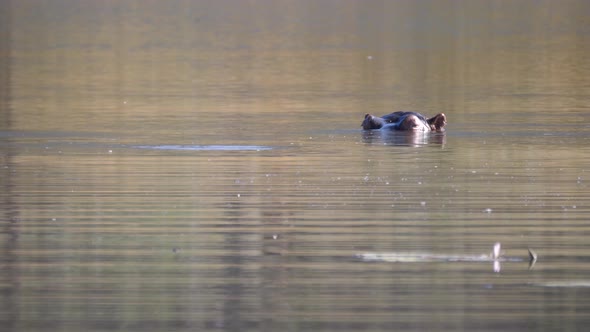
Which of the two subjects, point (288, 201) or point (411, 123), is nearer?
point (288, 201)

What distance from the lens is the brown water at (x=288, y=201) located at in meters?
9.92

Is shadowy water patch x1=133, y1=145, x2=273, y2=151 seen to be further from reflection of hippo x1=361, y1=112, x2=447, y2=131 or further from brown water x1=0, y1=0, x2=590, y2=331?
reflection of hippo x1=361, y1=112, x2=447, y2=131

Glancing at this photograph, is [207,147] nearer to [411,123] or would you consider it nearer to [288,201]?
[411,123]

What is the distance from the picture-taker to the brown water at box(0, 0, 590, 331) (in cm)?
992

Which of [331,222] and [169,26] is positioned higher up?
[169,26]

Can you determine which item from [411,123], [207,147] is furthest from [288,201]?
[411,123]

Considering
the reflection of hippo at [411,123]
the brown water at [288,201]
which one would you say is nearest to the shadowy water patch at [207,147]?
the brown water at [288,201]

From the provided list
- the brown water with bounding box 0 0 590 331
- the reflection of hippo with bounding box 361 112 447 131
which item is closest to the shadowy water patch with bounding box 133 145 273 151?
the brown water with bounding box 0 0 590 331

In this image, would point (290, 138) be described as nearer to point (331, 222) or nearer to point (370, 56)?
point (331, 222)

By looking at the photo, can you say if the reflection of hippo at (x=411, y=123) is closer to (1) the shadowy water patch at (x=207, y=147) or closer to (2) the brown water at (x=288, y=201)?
(2) the brown water at (x=288, y=201)

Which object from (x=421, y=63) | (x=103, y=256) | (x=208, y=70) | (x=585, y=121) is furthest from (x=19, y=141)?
(x=421, y=63)

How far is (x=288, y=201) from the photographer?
14727 mm

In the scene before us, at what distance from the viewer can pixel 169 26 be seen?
271 feet

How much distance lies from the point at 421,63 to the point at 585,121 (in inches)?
817
